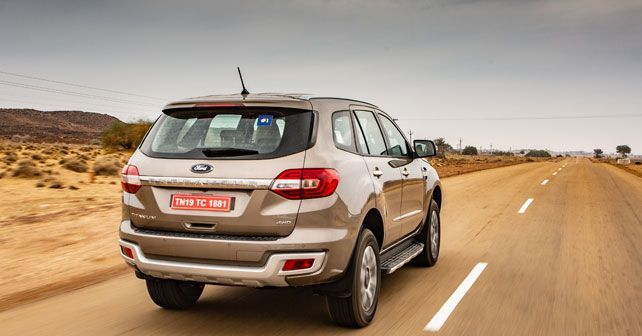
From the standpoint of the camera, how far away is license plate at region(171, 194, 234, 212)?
407cm

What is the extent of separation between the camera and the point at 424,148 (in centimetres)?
637

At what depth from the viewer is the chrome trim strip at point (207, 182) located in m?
4.01

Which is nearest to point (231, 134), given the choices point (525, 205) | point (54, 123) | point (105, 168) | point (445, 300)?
point (445, 300)

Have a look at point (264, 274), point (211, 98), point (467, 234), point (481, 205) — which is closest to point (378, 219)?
point (264, 274)

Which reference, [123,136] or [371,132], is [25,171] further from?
[123,136]

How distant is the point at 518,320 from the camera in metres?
4.88

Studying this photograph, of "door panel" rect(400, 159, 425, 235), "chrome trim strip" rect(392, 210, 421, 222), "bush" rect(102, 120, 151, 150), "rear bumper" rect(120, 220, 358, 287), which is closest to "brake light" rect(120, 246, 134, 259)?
"rear bumper" rect(120, 220, 358, 287)

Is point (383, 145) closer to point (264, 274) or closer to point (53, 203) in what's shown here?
point (264, 274)

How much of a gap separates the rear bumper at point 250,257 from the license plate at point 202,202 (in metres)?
0.21

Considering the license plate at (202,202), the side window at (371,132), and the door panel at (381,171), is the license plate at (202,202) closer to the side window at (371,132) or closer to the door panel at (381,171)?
the door panel at (381,171)

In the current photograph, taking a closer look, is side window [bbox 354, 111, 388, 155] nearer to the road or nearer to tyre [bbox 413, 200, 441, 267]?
the road

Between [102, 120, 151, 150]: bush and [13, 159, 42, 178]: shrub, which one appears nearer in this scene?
[13, 159, 42, 178]: shrub

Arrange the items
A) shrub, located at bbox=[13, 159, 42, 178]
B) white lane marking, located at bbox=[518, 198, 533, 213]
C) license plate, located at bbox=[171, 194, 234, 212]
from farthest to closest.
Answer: shrub, located at bbox=[13, 159, 42, 178] < white lane marking, located at bbox=[518, 198, 533, 213] < license plate, located at bbox=[171, 194, 234, 212]

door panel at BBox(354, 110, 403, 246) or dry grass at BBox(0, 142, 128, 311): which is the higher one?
door panel at BBox(354, 110, 403, 246)
